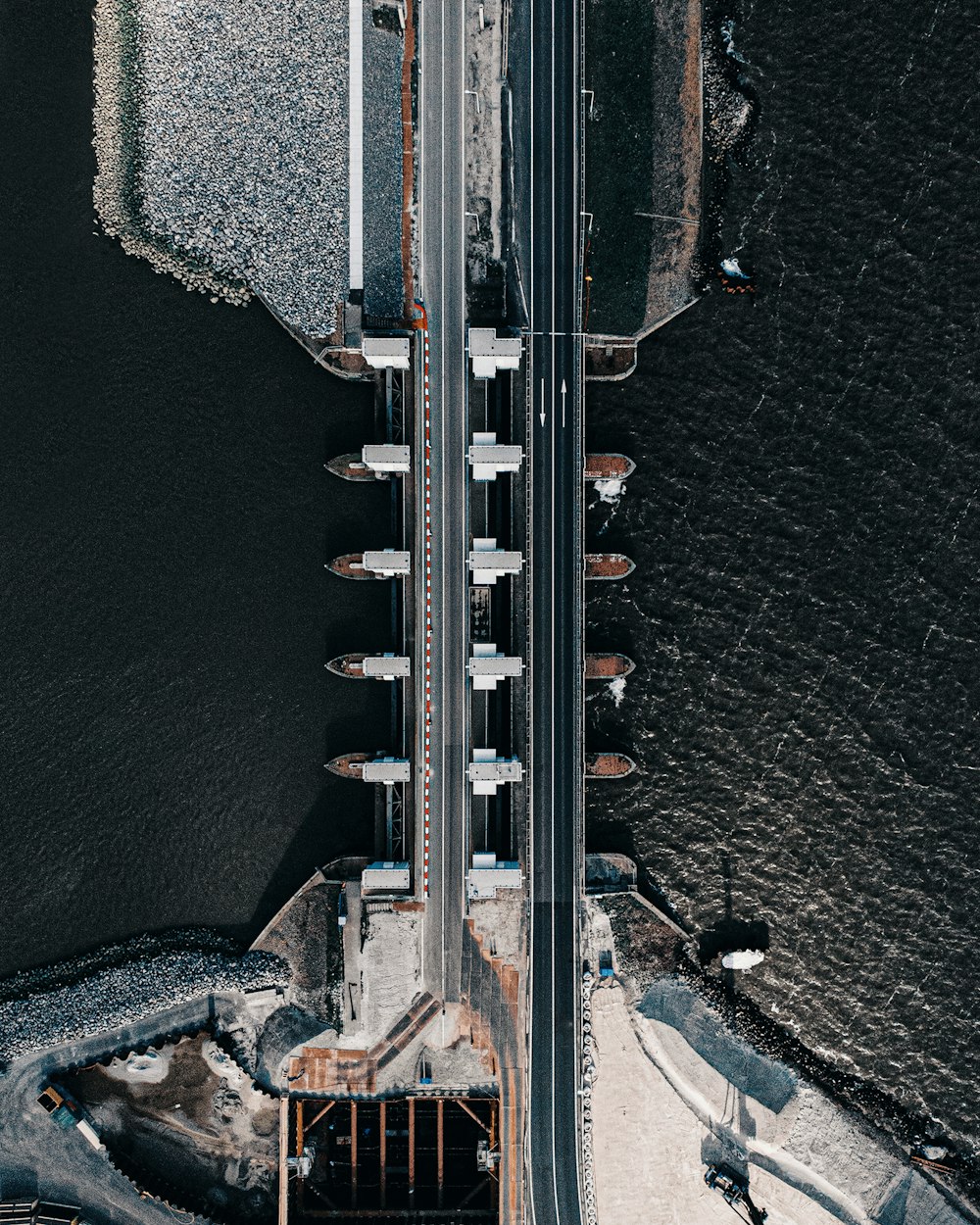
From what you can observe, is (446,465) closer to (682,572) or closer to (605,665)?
(605,665)

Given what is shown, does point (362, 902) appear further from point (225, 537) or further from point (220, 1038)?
point (225, 537)

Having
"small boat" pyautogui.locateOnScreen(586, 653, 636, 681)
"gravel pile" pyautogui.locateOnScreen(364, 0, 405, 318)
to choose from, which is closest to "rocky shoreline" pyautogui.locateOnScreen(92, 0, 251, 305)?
"gravel pile" pyautogui.locateOnScreen(364, 0, 405, 318)

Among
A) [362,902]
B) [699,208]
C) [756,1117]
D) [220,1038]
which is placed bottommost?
[756,1117]

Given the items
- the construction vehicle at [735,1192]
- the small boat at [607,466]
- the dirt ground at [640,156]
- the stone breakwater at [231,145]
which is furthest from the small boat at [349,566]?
the construction vehicle at [735,1192]

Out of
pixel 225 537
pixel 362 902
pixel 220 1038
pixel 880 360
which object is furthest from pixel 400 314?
pixel 220 1038

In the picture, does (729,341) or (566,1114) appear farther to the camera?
(729,341)

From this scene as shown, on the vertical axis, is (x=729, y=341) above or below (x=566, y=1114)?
above
